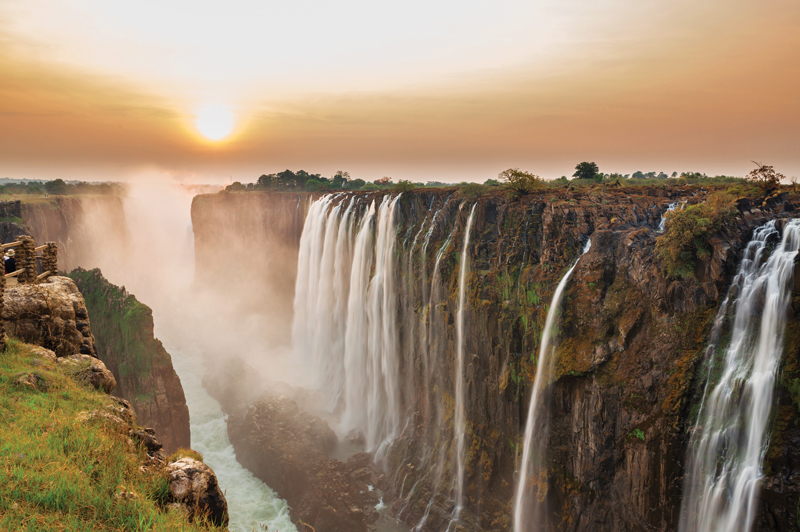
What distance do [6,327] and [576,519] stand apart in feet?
63.7

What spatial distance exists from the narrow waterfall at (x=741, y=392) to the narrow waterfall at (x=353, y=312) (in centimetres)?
1813

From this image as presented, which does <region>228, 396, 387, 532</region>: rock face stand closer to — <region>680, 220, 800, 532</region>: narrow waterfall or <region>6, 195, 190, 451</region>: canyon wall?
<region>6, 195, 190, 451</region>: canyon wall

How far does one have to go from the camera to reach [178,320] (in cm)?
5175

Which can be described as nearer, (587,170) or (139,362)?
(139,362)

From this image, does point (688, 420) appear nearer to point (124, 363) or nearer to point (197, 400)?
point (124, 363)

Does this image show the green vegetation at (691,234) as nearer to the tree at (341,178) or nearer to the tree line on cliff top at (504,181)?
the tree line on cliff top at (504,181)

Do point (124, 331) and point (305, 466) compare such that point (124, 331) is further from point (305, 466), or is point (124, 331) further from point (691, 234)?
point (691, 234)

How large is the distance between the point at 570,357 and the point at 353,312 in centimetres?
1944

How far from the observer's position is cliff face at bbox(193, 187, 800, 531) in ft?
43.5

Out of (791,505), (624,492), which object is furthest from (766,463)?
(624,492)

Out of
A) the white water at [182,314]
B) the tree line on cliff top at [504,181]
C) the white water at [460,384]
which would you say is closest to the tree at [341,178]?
the tree line on cliff top at [504,181]

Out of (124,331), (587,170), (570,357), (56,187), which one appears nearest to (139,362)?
(124,331)

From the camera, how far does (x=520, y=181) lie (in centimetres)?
2239

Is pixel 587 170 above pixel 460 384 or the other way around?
above
